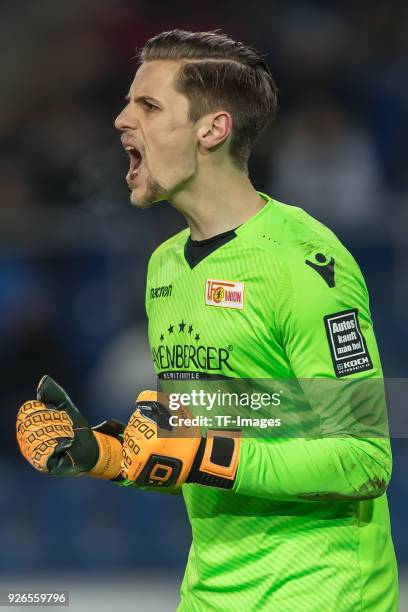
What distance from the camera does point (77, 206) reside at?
4684 mm

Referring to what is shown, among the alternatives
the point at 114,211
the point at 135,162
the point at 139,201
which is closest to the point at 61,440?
the point at 139,201

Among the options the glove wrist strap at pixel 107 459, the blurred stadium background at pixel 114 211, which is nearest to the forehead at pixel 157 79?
the glove wrist strap at pixel 107 459

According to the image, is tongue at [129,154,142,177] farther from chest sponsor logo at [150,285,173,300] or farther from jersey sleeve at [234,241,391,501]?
jersey sleeve at [234,241,391,501]

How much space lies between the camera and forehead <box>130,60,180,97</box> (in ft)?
7.75

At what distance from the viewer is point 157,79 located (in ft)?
7.79

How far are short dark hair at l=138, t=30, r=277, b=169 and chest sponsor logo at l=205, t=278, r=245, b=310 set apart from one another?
321 millimetres

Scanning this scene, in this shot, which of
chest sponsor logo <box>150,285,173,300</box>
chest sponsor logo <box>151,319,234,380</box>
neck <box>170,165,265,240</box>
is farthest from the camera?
chest sponsor logo <box>150,285,173,300</box>

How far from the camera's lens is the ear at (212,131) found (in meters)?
2.36

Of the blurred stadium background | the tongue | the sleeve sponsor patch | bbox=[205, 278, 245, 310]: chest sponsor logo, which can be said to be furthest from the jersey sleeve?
the blurred stadium background

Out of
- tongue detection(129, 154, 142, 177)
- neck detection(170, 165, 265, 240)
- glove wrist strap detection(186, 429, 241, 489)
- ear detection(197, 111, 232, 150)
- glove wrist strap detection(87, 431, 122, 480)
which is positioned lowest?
glove wrist strap detection(87, 431, 122, 480)

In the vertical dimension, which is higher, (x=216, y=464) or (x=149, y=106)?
(x=149, y=106)

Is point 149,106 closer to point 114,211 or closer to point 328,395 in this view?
point 328,395

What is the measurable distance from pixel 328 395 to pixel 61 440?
0.61m

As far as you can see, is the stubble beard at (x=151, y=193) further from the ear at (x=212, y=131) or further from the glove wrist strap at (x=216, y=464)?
the glove wrist strap at (x=216, y=464)
